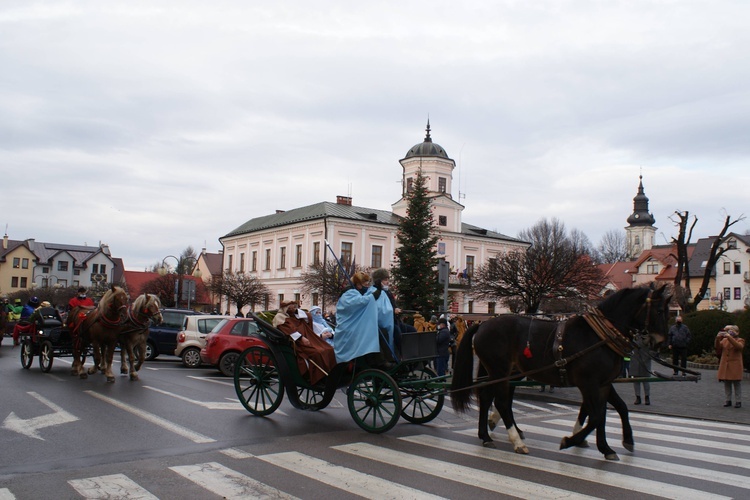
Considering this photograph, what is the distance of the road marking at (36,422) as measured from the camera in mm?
8344

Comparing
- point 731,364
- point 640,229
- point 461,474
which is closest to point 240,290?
point 731,364

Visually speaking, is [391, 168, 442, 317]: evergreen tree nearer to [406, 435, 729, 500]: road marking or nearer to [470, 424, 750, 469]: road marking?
[470, 424, 750, 469]: road marking

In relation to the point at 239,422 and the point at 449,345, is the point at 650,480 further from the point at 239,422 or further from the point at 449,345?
the point at 449,345

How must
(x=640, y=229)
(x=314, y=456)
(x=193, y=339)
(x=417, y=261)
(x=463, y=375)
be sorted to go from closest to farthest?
(x=314, y=456) → (x=463, y=375) → (x=193, y=339) → (x=417, y=261) → (x=640, y=229)

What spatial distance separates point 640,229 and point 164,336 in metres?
102

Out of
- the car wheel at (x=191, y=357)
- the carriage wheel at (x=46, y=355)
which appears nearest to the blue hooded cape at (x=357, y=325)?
the carriage wheel at (x=46, y=355)

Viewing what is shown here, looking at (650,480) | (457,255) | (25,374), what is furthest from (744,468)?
(457,255)

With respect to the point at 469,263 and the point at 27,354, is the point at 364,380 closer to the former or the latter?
the point at 27,354

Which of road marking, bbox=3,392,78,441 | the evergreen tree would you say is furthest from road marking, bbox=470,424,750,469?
the evergreen tree

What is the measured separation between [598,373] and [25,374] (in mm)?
13497

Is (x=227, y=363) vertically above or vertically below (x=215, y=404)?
above

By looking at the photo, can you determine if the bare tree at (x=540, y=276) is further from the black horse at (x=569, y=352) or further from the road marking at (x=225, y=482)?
the road marking at (x=225, y=482)

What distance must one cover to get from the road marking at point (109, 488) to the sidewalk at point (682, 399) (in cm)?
917

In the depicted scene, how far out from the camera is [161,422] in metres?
9.11
